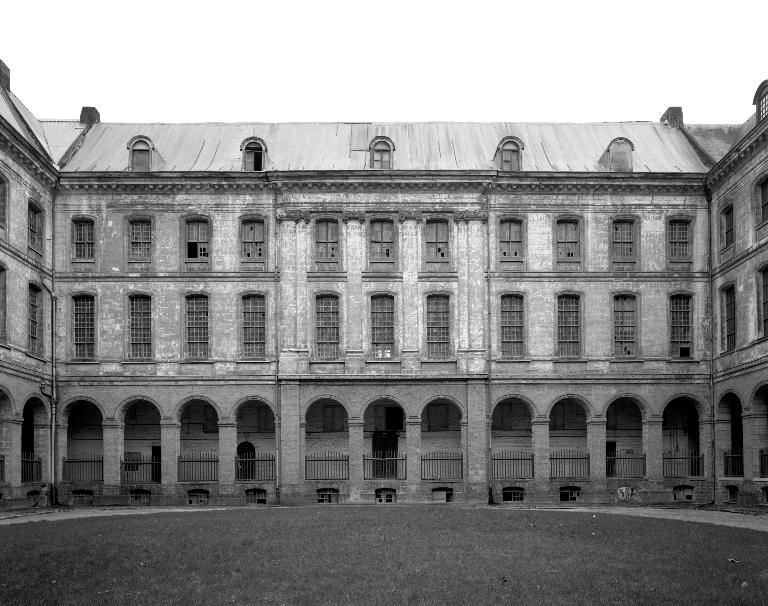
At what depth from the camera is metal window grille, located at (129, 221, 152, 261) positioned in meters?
44.1

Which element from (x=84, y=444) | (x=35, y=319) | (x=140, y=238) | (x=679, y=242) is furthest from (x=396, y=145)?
(x=84, y=444)

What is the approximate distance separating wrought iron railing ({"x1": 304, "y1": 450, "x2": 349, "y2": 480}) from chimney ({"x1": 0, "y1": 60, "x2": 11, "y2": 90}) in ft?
63.9

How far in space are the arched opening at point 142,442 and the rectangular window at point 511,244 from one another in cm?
1580

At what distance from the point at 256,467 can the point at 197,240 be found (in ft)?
31.5

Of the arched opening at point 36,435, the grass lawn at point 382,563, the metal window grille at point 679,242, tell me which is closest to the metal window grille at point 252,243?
the arched opening at point 36,435

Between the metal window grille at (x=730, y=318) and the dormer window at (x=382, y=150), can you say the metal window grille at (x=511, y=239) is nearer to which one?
the dormer window at (x=382, y=150)

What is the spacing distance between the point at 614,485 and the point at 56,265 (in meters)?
24.2

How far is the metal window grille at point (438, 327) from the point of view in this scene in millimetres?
44000

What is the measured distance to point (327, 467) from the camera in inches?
1725

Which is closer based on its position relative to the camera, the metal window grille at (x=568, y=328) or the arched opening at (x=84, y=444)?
the arched opening at (x=84, y=444)

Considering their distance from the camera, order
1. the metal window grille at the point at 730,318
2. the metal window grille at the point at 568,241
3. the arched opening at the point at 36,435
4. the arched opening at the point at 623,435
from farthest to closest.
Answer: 1. the metal window grille at the point at 568,241
2. the arched opening at the point at 623,435
3. the arched opening at the point at 36,435
4. the metal window grille at the point at 730,318

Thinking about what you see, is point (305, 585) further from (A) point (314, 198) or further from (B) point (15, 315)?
(A) point (314, 198)

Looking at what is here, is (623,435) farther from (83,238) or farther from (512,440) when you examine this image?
(83,238)

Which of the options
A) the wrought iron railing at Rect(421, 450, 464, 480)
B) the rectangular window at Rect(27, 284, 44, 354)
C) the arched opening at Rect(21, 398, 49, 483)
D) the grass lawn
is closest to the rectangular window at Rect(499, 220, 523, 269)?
the wrought iron railing at Rect(421, 450, 464, 480)
